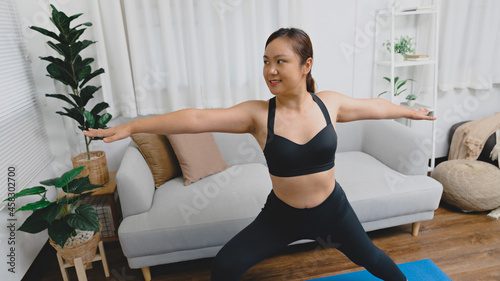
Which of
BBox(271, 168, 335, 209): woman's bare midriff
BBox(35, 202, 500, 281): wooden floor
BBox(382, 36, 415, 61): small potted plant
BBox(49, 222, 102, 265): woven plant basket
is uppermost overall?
BBox(382, 36, 415, 61): small potted plant

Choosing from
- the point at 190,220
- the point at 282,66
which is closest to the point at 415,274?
the point at 190,220

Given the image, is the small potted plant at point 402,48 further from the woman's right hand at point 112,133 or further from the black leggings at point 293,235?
the woman's right hand at point 112,133

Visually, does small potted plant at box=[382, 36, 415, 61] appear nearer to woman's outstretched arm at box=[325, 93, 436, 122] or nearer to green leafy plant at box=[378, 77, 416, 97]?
green leafy plant at box=[378, 77, 416, 97]

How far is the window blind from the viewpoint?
6.30 feet

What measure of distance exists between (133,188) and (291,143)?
1.00 metres

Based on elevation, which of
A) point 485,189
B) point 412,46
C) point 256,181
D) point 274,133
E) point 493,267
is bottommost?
point 493,267

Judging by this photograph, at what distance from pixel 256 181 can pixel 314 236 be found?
764mm

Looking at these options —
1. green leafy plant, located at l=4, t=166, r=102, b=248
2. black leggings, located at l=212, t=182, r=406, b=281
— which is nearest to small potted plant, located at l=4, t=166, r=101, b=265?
green leafy plant, located at l=4, t=166, r=102, b=248

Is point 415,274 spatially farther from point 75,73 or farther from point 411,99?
point 75,73

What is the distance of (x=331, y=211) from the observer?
1437 mm

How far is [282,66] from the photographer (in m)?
1.22

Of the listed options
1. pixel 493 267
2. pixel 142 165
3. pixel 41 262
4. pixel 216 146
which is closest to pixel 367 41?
pixel 216 146

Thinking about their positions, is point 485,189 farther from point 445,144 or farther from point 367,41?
point 367,41

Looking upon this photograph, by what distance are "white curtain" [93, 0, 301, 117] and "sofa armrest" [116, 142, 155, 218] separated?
2.34ft
